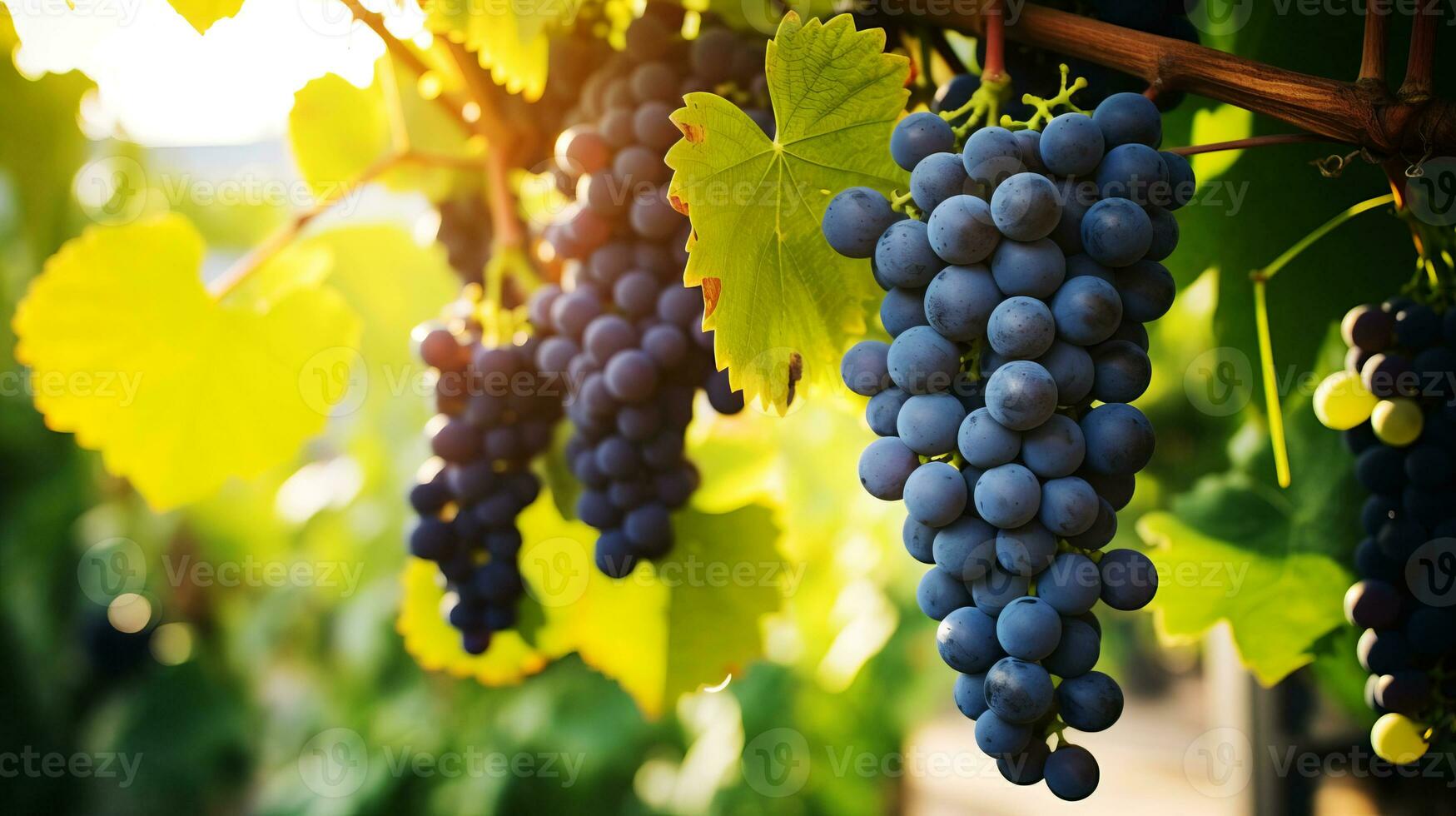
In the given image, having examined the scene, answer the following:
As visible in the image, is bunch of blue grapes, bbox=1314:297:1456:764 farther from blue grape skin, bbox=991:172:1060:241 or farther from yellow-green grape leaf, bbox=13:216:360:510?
yellow-green grape leaf, bbox=13:216:360:510

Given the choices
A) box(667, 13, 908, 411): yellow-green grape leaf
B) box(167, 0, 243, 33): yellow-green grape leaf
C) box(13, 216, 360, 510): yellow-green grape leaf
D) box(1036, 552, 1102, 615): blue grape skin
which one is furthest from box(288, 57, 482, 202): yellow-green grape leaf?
box(1036, 552, 1102, 615): blue grape skin

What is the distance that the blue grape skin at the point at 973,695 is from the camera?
1.32ft

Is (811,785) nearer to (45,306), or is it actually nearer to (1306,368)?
(1306,368)

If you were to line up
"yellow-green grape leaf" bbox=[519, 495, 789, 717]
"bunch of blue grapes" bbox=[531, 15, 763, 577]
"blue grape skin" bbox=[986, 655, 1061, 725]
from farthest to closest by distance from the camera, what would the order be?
"yellow-green grape leaf" bbox=[519, 495, 789, 717]
"bunch of blue grapes" bbox=[531, 15, 763, 577]
"blue grape skin" bbox=[986, 655, 1061, 725]

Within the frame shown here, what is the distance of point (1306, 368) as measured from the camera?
27.0 inches

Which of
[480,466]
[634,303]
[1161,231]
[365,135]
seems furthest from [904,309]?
[365,135]

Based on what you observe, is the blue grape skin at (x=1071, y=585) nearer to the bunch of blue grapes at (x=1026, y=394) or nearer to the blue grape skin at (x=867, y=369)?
the bunch of blue grapes at (x=1026, y=394)

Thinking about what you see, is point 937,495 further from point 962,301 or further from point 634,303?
point 634,303

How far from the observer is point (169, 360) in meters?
0.74

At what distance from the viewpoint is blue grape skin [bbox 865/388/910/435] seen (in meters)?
0.44

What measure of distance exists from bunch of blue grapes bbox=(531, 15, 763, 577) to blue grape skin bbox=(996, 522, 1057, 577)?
255 mm

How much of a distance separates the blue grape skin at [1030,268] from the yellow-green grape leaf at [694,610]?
393 millimetres

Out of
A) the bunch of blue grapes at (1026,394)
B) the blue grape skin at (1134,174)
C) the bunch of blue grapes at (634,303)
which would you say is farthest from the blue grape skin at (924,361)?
the bunch of blue grapes at (634,303)

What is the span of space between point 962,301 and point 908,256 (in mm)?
33
